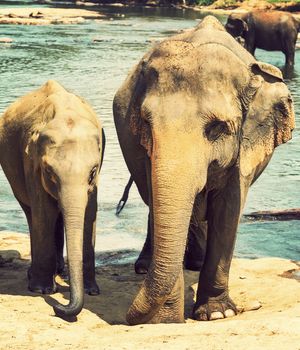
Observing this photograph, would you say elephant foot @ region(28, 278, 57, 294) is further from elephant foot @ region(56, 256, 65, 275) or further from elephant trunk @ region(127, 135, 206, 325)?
elephant trunk @ region(127, 135, 206, 325)

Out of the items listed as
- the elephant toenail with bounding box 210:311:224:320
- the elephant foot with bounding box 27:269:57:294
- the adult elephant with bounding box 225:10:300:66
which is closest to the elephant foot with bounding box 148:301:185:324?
the elephant toenail with bounding box 210:311:224:320

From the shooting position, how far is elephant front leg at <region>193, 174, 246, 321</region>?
6.37 meters

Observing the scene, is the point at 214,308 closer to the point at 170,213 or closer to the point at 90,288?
the point at 90,288

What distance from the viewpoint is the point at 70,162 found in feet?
20.9

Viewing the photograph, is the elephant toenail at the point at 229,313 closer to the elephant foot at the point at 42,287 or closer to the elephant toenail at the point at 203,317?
the elephant toenail at the point at 203,317

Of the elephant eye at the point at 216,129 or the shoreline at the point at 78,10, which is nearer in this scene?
the elephant eye at the point at 216,129

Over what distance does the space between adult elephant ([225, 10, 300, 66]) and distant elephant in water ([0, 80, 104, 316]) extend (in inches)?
811

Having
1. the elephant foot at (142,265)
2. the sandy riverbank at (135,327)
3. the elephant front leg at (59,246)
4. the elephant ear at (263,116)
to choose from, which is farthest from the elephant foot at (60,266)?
the elephant ear at (263,116)

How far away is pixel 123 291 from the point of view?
7082 mm

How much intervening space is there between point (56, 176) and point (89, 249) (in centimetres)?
70

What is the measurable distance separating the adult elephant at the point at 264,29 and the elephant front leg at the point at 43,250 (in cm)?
2122

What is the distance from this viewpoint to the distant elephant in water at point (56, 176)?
6.23 meters

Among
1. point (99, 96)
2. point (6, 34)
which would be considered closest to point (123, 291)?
point (99, 96)

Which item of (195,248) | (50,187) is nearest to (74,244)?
(50,187)
